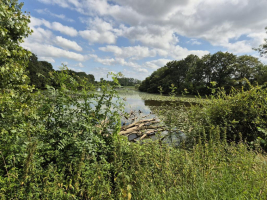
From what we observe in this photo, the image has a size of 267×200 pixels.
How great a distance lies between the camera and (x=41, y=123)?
2969mm

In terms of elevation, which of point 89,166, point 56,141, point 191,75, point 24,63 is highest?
point 191,75

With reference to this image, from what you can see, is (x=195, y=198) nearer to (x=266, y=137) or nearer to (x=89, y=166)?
(x=89, y=166)

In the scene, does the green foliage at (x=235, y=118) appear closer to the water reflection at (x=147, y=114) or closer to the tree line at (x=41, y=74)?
the water reflection at (x=147, y=114)

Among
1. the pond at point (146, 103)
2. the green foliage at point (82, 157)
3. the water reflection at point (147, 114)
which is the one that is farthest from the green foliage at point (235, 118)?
the green foliage at point (82, 157)

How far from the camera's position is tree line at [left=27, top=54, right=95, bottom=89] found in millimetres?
3364

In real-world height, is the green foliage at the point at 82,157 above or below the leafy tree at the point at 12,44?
below

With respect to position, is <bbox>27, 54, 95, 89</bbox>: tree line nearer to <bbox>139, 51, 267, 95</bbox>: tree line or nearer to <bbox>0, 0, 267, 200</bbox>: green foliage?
<bbox>0, 0, 267, 200</bbox>: green foliage

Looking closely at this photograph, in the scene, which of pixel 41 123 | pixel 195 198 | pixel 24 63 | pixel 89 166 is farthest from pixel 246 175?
pixel 24 63

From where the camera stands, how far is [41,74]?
10.2ft

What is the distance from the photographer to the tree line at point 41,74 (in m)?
3.36

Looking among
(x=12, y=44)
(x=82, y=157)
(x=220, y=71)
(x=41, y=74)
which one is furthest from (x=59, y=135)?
(x=220, y=71)

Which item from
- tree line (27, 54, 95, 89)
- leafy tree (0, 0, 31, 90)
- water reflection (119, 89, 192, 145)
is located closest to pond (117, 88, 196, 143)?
water reflection (119, 89, 192, 145)

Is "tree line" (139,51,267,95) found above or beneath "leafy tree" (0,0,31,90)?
above

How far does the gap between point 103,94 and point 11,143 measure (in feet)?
6.27
